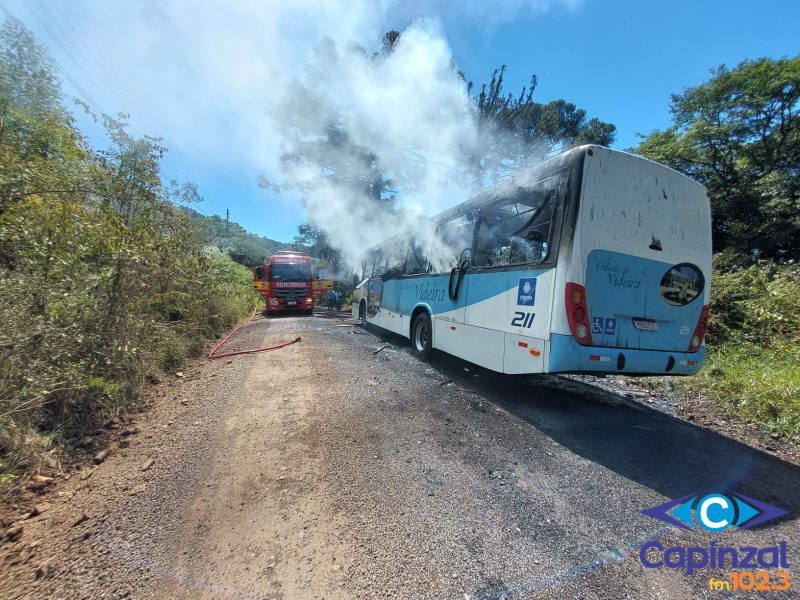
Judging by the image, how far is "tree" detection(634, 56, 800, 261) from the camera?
40.7 ft

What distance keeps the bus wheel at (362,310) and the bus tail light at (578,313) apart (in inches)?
295

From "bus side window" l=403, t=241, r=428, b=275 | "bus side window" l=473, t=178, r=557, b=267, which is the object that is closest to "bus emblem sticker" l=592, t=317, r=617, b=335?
"bus side window" l=473, t=178, r=557, b=267

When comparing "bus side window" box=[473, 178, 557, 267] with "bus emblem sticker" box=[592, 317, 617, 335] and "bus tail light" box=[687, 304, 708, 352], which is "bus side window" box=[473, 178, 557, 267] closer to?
"bus emblem sticker" box=[592, 317, 617, 335]

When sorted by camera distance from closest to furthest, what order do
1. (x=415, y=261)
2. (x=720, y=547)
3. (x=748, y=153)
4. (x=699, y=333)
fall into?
(x=720, y=547) → (x=699, y=333) → (x=415, y=261) → (x=748, y=153)

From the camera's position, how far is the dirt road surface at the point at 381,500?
179 centimetres

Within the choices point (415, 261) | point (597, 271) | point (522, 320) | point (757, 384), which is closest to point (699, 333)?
point (757, 384)

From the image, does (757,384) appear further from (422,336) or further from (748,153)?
(748,153)

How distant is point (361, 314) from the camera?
1116 centimetres

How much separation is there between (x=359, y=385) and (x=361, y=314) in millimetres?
6356

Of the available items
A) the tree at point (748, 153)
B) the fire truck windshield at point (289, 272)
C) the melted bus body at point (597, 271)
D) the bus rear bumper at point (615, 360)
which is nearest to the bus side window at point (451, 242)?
the melted bus body at point (597, 271)

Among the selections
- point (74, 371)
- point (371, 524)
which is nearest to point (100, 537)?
point (371, 524)

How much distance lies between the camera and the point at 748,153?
13680 mm

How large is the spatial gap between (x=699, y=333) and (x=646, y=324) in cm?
82

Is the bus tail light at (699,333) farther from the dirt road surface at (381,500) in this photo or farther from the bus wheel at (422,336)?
the bus wheel at (422,336)
